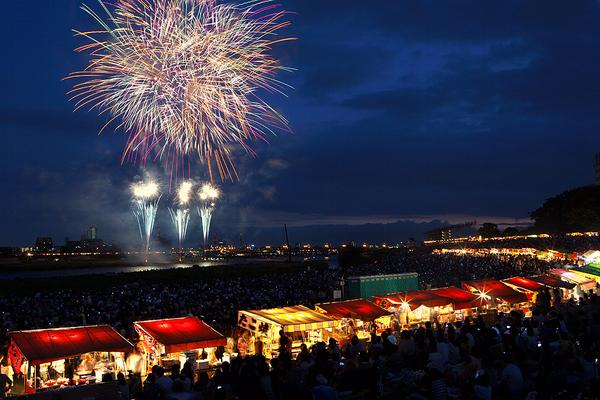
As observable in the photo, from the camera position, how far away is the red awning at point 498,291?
2051 cm

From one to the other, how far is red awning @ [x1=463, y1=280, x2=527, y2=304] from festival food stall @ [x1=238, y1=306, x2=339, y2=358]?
7.89 metres

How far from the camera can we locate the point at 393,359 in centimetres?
918

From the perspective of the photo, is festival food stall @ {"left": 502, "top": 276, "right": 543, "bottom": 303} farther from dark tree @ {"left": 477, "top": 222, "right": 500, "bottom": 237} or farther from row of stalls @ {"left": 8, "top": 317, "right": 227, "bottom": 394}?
dark tree @ {"left": 477, "top": 222, "right": 500, "bottom": 237}

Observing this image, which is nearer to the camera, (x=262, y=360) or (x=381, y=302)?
(x=262, y=360)

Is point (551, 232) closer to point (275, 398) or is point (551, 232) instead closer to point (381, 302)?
point (381, 302)

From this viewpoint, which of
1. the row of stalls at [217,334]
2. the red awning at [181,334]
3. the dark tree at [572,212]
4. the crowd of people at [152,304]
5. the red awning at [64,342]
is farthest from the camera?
the dark tree at [572,212]

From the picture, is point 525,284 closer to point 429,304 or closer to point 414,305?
point 429,304

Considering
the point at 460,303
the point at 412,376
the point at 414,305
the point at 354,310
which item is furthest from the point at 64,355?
the point at 460,303

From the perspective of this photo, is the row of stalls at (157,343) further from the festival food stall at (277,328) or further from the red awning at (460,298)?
the red awning at (460,298)

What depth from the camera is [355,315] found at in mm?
16500

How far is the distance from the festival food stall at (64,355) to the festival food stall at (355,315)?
6610 mm

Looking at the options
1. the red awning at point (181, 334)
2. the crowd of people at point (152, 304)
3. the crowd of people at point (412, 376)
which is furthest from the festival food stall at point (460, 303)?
the red awning at point (181, 334)

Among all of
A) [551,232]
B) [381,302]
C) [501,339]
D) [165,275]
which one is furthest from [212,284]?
[551,232]

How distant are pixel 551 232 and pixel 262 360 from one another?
96.0m
